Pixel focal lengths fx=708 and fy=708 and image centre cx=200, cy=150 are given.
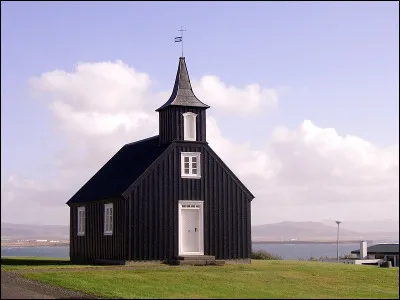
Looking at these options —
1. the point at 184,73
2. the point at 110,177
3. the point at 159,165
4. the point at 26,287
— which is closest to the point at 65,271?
the point at 26,287

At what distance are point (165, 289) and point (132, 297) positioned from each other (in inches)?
95.7

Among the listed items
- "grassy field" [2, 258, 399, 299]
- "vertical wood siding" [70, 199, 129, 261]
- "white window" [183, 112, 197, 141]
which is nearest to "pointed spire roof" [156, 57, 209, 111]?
"white window" [183, 112, 197, 141]

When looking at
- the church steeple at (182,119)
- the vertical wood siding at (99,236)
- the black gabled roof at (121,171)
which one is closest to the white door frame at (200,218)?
the black gabled roof at (121,171)

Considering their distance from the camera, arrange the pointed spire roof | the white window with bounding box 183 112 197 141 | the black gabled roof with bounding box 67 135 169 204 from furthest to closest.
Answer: the pointed spire roof < the white window with bounding box 183 112 197 141 < the black gabled roof with bounding box 67 135 169 204

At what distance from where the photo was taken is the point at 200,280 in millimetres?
27672

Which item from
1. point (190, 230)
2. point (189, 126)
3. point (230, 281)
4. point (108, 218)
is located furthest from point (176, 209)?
point (230, 281)

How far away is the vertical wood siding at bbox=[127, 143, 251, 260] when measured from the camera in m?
34.6

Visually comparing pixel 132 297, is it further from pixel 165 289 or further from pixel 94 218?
pixel 94 218

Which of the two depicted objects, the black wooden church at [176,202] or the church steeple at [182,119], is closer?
the black wooden church at [176,202]

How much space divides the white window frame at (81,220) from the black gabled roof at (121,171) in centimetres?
55

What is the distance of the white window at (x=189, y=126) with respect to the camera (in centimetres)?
3634

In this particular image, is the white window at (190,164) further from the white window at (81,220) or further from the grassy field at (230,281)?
the white window at (81,220)

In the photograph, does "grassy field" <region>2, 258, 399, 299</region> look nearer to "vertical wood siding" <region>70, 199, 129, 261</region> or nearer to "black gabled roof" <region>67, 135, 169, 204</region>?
"vertical wood siding" <region>70, 199, 129, 261</region>

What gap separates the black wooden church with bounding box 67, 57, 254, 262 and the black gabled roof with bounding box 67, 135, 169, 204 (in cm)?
8
